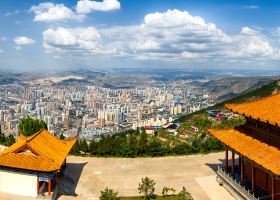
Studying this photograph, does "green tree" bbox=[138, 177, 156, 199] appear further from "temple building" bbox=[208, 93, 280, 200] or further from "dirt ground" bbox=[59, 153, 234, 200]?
"temple building" bbox=[208, 93, 280, 200]

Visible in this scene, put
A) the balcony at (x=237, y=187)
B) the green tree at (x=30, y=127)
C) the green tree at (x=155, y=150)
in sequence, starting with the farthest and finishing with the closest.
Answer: the green tree at (x=30, y=127) → the green tree at (x=155, y=150) → the balcony at (x=237, y=187)

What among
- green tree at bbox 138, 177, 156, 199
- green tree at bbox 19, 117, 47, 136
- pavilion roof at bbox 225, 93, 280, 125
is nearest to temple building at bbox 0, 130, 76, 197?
green tree at bbox 138, 177, 156, 199

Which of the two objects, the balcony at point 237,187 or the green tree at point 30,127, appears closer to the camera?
the balcony at point 237,187

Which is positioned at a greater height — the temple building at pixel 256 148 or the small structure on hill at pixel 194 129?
the temple building at pixel 256 148

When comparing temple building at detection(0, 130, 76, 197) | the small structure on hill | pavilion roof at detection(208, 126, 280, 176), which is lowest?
the small structure on hill

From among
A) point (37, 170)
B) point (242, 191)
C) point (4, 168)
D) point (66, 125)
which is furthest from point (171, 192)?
point (66, 125)

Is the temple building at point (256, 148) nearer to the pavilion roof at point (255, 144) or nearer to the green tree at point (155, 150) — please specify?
the pavilion roof at point (255, 144)

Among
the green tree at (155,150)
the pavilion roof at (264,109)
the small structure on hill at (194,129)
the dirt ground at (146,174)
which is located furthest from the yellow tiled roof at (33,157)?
the small structure on hill at (194,129)
